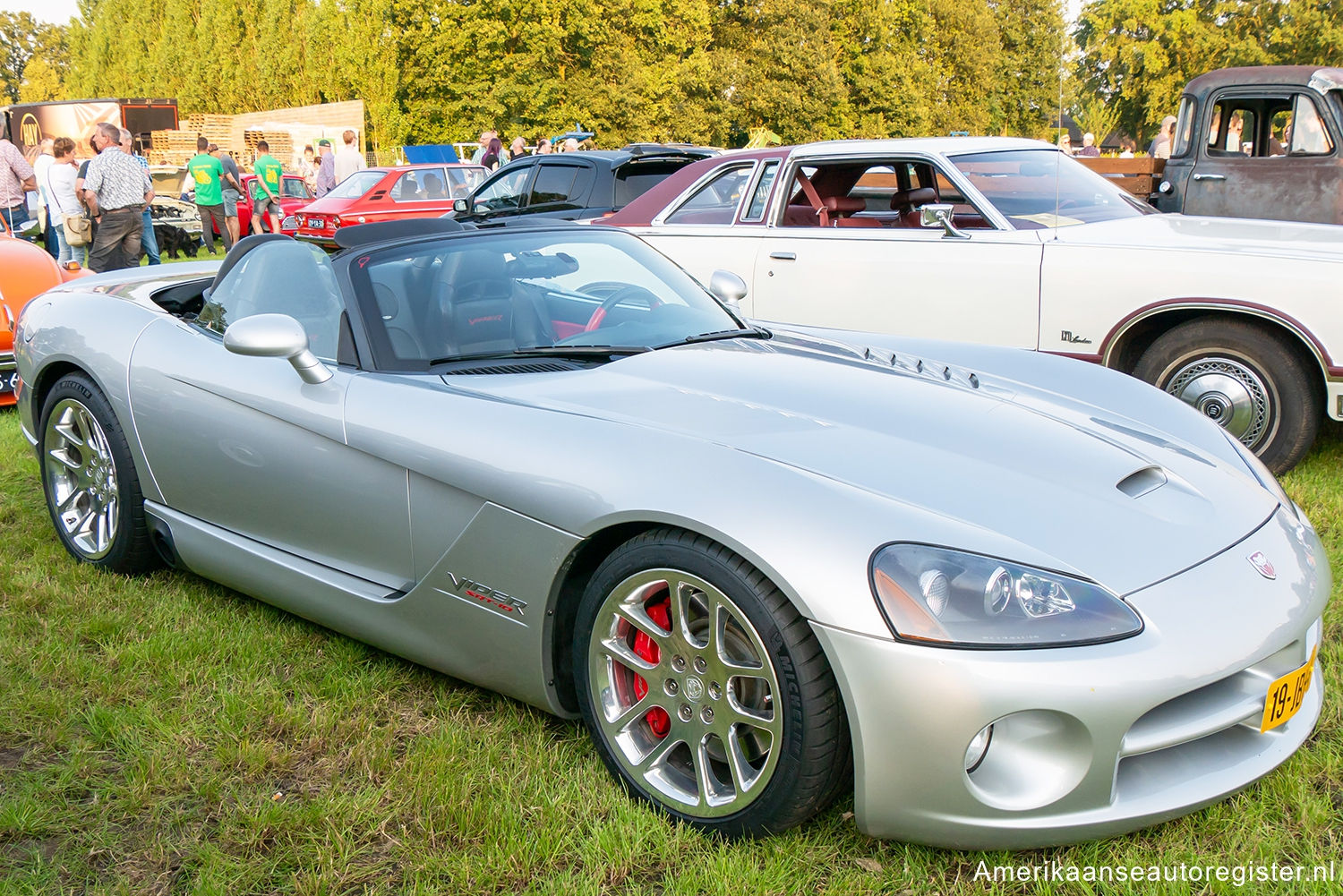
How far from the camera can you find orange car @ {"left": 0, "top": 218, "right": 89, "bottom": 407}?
6.68m

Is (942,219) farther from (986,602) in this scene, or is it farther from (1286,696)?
(986,602)

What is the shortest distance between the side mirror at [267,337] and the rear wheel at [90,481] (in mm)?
1099

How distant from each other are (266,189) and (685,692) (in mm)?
16969

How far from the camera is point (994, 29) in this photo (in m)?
66.1

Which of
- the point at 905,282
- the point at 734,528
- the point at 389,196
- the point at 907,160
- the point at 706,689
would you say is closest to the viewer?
the point at 734,528

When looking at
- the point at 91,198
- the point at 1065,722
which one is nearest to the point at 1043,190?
the point at 1065,722

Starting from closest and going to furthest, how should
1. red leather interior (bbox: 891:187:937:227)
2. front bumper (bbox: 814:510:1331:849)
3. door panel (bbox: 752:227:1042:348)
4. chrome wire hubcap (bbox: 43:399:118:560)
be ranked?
front bumper (bbox: 814:510:1331:849), chrome wire hubcap (bbox: 43:399:118:560), door panel (bbox: 752:227:1042:348), red leather interior (bbox: 891:187:937:227)

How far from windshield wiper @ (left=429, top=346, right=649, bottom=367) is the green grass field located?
0.93 meters

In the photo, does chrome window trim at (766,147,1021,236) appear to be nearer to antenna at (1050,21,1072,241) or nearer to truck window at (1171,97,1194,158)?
antenna at (1050,21,1072,241)

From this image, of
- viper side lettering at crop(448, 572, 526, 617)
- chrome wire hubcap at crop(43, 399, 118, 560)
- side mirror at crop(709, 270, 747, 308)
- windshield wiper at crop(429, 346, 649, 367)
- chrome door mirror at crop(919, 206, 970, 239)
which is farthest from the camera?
chrome door mirror at crop(919, 206, 970, 239)

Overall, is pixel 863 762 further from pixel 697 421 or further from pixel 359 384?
pixel 359 384

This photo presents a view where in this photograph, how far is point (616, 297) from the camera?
347 cm

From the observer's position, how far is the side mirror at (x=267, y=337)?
2918mm

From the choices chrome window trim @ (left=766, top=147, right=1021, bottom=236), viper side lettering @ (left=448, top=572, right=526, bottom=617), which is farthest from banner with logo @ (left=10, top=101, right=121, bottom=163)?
viper side lettering @ (left=448, top=572, right=526, bottom=617)
